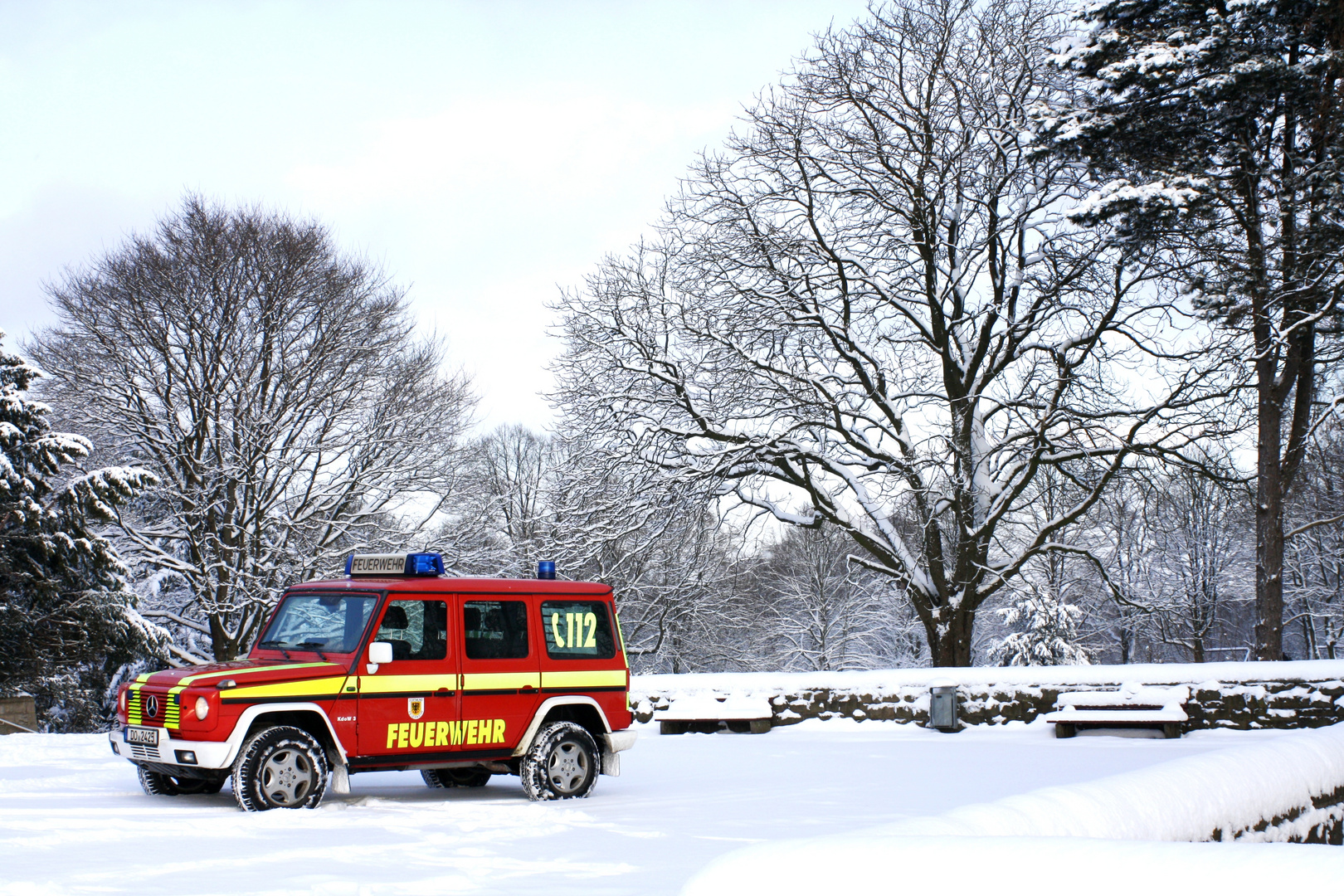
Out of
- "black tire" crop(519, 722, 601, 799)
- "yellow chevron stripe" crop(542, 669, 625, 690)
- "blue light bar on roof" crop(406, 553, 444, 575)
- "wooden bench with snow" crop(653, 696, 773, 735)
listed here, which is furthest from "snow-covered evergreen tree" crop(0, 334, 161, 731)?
"black tire" crop(519, 722, 601, 799)

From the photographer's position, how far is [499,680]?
971 cm

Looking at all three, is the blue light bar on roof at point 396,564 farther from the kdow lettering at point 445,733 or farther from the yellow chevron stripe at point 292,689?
the kdow lettering at point 445,733

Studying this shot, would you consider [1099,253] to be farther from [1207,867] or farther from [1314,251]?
[1207,867]

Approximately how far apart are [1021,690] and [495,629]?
32.2 ft

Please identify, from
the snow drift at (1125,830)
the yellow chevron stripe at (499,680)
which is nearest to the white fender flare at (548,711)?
the yellow chevron stripe at (499,680)

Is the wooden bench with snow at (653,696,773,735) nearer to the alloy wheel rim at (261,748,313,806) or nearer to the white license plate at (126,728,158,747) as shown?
the alloy wheel rim at (261,748,313,806)

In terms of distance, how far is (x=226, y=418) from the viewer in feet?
85.6

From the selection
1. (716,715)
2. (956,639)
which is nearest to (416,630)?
(716,715)

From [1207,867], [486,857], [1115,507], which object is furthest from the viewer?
[1115,507]

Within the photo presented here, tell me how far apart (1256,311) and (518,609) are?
43.8ft

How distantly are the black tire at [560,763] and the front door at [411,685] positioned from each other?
0.76 metres

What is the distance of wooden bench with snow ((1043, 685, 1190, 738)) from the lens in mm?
15164

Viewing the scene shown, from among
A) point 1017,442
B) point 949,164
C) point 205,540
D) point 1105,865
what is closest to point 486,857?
point 1105,865

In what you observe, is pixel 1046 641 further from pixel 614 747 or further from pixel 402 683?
pixel 402 683
